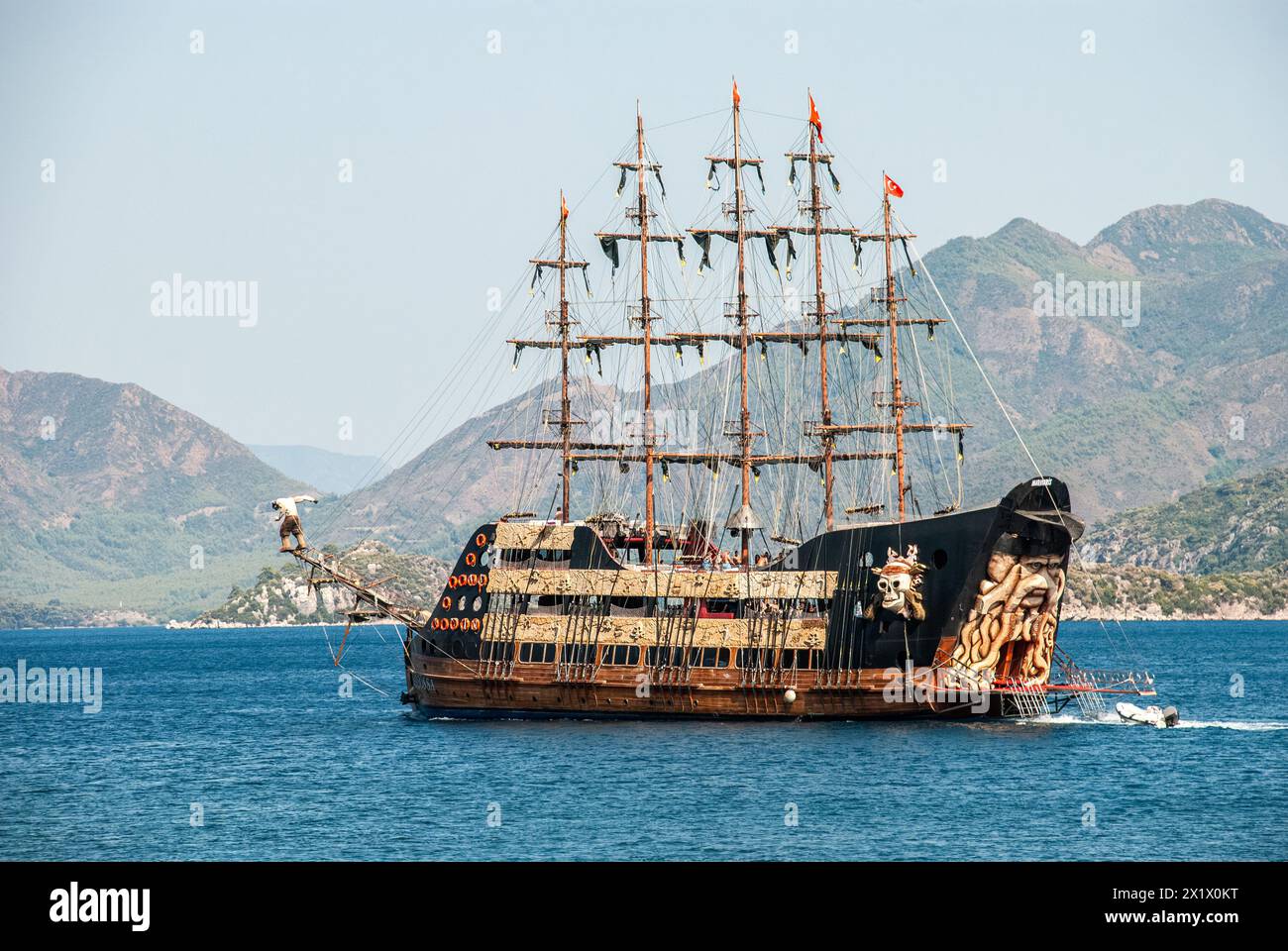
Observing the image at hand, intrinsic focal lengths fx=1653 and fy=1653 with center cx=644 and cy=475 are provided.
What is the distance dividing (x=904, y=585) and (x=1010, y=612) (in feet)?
12.2

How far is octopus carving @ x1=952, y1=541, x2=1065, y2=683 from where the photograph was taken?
5550 cm

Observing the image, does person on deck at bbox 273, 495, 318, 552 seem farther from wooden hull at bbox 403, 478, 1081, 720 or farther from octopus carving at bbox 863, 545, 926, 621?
octopus carving at bbox 863, 545, 926, 621

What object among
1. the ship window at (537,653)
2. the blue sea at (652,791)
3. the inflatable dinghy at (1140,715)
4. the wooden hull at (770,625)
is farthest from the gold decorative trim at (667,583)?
the inflatable dinghy at (1140,715)

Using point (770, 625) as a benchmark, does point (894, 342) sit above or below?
above

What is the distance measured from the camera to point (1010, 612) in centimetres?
5584

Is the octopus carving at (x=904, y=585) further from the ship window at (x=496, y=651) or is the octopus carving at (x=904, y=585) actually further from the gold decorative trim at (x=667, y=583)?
the ship window at (x=496, y=651)

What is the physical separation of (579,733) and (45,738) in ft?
88.0

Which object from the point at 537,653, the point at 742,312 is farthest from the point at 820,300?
the point at 537,653

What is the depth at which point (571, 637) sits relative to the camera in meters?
62.0

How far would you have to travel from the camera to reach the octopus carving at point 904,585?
183 ft

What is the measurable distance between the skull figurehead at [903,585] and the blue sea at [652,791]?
13.9 ft

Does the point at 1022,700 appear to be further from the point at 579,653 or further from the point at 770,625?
the point at 579,653

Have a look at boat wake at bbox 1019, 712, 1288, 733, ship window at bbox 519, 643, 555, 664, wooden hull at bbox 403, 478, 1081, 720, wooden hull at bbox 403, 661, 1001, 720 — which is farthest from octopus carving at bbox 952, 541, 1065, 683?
ship window at bbox 519, 643, 555, 664
